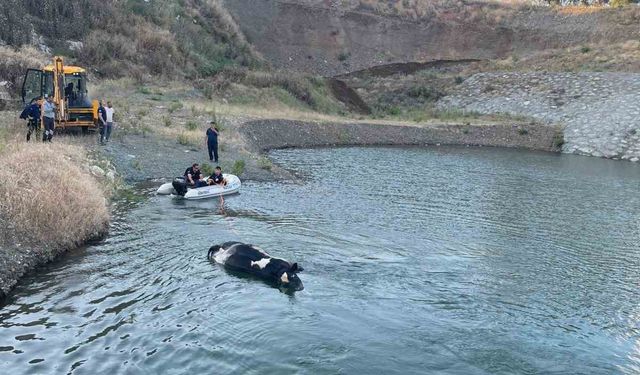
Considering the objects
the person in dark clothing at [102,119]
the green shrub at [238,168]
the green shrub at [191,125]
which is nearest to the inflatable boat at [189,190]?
the green shrub at [238,168]

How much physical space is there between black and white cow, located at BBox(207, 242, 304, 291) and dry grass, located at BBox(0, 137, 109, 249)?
3067 millimetres

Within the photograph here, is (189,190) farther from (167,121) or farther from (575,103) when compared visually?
(575,103)

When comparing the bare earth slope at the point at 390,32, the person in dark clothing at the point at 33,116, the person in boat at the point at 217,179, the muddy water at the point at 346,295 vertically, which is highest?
the bare earth slope at the point at 390,32

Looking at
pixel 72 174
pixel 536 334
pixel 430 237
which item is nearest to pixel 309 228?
pixel 430 237

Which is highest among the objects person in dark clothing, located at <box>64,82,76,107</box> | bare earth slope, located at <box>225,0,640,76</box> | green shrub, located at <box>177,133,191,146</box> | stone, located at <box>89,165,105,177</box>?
bare earth slope, located at <box>225,0,640,76</box>

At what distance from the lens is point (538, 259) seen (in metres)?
17.2

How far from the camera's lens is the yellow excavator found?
88.0ft

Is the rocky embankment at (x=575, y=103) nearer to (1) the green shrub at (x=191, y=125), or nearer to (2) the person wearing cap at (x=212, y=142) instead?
(1) the green shrub at (x=191, y=125)

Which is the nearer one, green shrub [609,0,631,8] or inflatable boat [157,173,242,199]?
inflatable boat [157,173,242,199]

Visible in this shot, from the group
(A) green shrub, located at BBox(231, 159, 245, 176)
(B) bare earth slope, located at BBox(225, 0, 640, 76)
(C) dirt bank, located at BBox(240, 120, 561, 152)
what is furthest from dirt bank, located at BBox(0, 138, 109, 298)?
(B) bare earth slope, located at BBox(225, 0, 640, 76)

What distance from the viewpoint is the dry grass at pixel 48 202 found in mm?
14312

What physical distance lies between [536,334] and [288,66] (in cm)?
6032

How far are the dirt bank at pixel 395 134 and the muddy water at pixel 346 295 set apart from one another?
15.7m

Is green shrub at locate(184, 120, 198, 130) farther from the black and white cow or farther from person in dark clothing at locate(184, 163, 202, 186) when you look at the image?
the black and white cow
